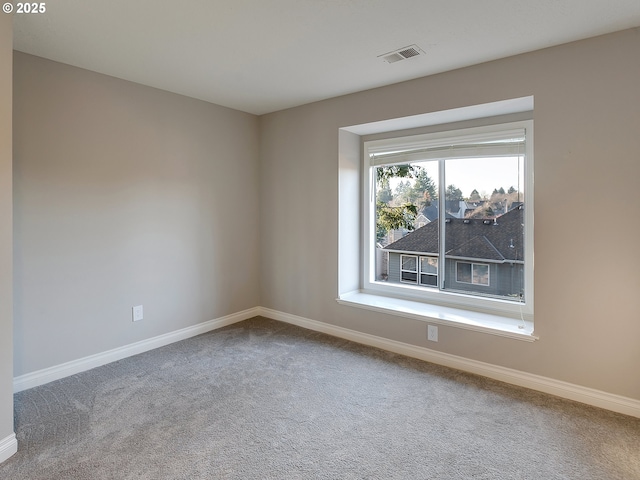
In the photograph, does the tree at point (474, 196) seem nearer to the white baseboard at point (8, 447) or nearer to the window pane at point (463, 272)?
the window pane at point (463, 272)

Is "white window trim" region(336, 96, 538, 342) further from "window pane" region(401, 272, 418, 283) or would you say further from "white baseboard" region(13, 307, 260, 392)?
"white baseboard" region(13, 307, 260, 392)

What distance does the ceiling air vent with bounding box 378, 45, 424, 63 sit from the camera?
2466 millimetres

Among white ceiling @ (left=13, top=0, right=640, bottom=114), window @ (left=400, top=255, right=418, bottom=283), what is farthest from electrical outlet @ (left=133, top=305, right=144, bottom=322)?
window @ (left=400, top=255, right=418, bottom=283)

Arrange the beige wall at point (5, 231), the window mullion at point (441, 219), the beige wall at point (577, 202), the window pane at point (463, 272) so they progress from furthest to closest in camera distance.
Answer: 1. the window mullion at point (441, 219)
2. the window pane at point (463, 272)
3. the beige wall at point (577, 202)
4. the beige wall at point (5, 231)

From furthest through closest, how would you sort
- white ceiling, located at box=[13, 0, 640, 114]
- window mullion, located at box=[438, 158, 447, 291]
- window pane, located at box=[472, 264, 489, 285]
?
window mullion, located at box=[438, 158, 447, 291]
window pane, located at box=[472, 264, 489, 285]
white ceiling, located at box=[13, 0, 640, 114]

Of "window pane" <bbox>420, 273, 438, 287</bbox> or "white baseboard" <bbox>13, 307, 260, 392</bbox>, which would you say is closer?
"white baseboard" <bbox>13, 307, 260, 392</bbox>

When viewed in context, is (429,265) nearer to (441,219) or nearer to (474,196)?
(441,219)

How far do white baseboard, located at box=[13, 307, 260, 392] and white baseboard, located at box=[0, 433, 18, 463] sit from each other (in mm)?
837

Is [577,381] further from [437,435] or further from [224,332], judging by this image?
[224,332]

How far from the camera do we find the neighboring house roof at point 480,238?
3.02 metres

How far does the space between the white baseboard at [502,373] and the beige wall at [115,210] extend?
55.9 inches

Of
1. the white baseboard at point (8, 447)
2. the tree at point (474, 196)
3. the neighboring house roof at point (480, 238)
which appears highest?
the tree at point (474, 196)

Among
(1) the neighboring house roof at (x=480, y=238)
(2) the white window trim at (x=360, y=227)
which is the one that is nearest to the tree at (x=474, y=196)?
(1) the neighboring house roof at (x=480, y=238)

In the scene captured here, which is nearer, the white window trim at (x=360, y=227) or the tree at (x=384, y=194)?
the white window trim at (x=360, y=227)
